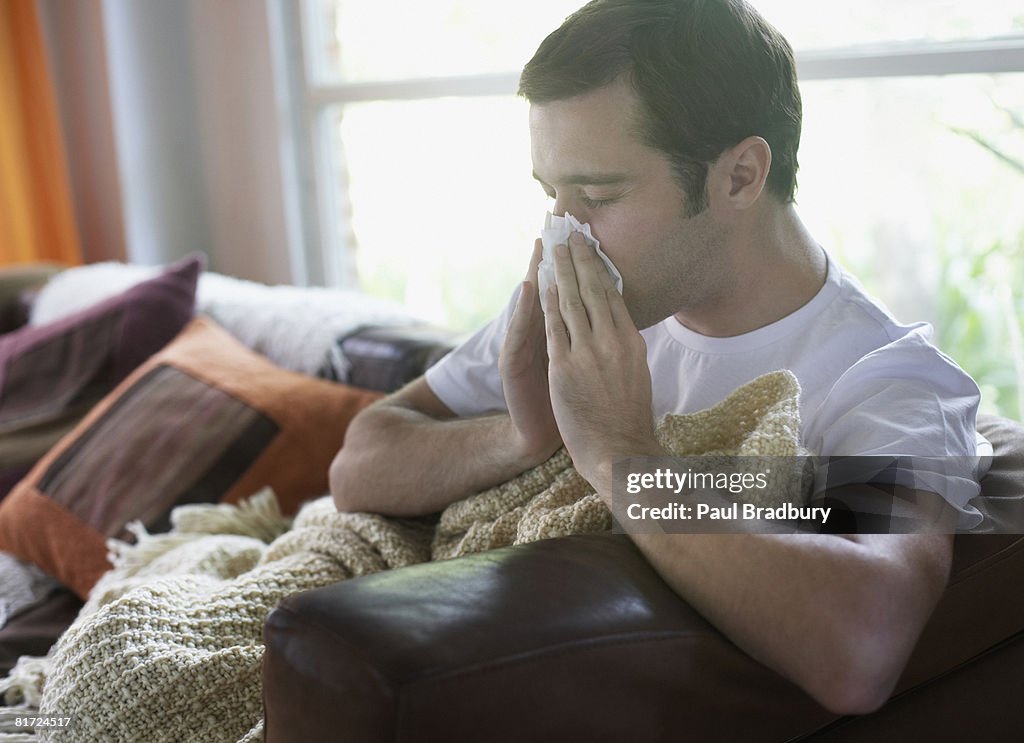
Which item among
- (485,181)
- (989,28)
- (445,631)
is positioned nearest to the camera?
(445,631)

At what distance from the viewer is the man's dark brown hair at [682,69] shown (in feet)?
3.81

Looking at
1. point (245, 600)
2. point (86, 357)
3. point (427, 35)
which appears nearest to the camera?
point (245, 600)

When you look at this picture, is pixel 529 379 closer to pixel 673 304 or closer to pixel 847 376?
pixel 673 304

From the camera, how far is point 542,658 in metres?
0.80

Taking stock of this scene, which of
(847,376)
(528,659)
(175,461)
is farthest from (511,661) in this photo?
(175,461)

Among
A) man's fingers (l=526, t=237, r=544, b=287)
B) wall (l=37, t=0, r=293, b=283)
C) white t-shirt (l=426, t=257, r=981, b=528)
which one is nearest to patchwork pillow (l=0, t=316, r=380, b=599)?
white t-shirt (l=426, t=257, r=981, b=528)

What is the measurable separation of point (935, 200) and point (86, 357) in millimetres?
→ 1673

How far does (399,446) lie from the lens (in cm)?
136

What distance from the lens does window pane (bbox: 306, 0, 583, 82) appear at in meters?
2.35

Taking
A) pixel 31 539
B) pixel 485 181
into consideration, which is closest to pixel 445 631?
pixel 31 539

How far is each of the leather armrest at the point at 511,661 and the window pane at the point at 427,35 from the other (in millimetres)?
1621

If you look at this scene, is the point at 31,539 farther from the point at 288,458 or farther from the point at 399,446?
the point at 399,446

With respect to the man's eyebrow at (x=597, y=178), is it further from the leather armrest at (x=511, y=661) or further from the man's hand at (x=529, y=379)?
the leather armrest at (x=511, y=661)

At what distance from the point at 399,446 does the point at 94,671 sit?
47 cm
